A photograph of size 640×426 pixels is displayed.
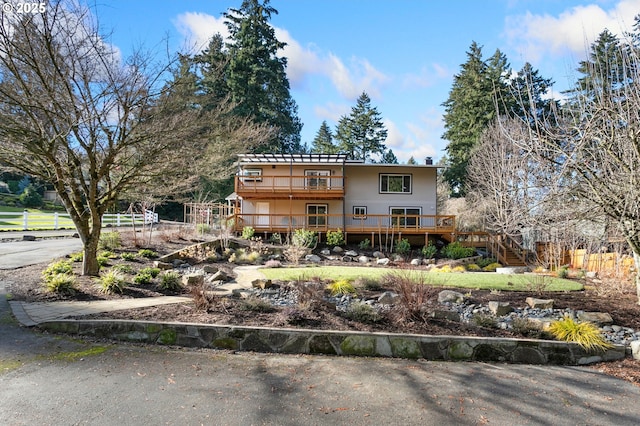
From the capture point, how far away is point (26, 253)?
12250mm

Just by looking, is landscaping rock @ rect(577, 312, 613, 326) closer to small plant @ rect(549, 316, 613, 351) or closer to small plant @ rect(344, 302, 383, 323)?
small plant @ rect(549, 316, 613, 351)

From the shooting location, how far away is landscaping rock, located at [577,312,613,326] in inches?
281

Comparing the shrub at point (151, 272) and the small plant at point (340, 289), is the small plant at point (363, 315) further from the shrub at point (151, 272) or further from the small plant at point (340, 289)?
the shrub at point (151, 272)

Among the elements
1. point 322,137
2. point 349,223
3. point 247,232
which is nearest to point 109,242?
point 247,232

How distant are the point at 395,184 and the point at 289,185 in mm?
7157

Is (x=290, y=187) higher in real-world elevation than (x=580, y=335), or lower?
higher

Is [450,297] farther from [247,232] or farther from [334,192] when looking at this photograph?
[334,192]

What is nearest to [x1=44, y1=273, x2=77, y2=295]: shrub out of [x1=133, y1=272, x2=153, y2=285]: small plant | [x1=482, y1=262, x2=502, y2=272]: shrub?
[x1=133, y1=272, x2=153, y2=285]: small plant

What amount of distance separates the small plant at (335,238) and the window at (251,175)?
6.42 m

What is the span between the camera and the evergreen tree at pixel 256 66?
3688cm

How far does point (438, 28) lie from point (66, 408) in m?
12.2

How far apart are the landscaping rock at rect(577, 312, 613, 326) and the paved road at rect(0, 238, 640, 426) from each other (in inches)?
107

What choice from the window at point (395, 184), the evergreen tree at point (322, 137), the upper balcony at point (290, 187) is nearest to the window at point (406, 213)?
the window at point (395, 184)

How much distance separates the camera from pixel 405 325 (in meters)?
5.85
